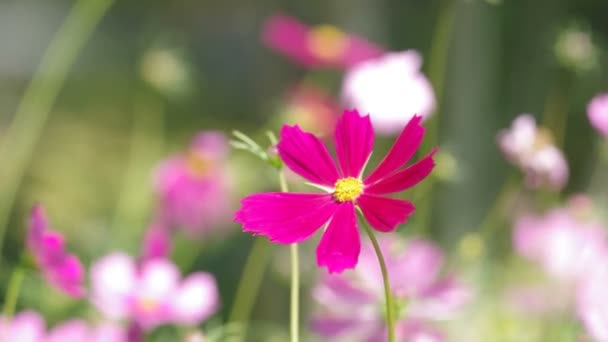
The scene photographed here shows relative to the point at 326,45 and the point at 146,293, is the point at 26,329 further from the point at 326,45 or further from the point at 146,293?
the point at 326,45

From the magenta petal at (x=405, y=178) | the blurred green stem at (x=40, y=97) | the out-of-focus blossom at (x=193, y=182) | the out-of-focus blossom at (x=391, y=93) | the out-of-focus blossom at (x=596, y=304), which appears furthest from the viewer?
the blurred green stem at (x=40, y=97)

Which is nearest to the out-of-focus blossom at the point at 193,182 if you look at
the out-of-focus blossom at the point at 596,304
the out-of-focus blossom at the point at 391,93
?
the out-of-focus blossom at the point at 391,93

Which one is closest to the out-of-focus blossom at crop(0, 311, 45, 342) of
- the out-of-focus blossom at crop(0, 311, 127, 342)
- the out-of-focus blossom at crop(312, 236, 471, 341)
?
the out-of-focus blossom at crop(0, 311, 127, 342)

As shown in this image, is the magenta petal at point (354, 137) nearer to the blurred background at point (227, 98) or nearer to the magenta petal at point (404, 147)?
the magenta petal at point (404, 147)

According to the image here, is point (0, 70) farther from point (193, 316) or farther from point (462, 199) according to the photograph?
point (193, 316)

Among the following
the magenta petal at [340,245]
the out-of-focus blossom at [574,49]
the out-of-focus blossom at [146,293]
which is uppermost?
the out-of-focus blossom at [574,49]

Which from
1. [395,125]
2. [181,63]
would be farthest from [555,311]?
[181,63]

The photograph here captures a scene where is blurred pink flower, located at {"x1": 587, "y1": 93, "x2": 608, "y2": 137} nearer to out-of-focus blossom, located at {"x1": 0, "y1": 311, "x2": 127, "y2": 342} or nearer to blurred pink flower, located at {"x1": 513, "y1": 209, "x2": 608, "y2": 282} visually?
blurred pink flower, located at {"x1": 513, "y1": 209, "x2": 608, "y2": 282}
